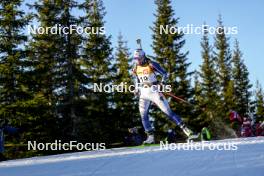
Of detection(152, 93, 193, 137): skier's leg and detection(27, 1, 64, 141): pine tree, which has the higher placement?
detection(27, 1, 64, 141): pine tree

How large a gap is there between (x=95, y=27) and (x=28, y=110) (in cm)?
926

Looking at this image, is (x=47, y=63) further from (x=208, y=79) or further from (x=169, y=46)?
(x=208, y=79)

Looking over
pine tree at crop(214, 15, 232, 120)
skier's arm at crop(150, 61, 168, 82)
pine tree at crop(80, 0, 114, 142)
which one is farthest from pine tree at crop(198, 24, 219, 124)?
skier's arm at crop(150, 61, 168, 82)

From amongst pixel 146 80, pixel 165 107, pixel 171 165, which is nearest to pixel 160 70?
pixel 146 80

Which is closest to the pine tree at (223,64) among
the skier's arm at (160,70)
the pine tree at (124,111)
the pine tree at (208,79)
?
the pine tree at (208,79)

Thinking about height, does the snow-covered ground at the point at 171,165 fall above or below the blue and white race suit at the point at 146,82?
below

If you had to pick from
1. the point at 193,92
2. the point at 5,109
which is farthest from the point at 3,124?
the point at 193,92

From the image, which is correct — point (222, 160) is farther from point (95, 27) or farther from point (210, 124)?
point (210, 124)

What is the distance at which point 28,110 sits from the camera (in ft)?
73.0

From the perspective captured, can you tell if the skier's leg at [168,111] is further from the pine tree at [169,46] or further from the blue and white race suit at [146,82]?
the pine tree at [169,46]

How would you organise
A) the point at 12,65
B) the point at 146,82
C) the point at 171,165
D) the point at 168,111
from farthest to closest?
the point at 12,65 → the point at 146,82 → the point at 168,111 → the point at 171,165

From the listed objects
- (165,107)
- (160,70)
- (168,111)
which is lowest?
(168,111)

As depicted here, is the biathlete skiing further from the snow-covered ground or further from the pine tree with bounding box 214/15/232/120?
the pine tree with bounding box 214/15/232/120

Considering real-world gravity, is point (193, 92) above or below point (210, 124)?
above
